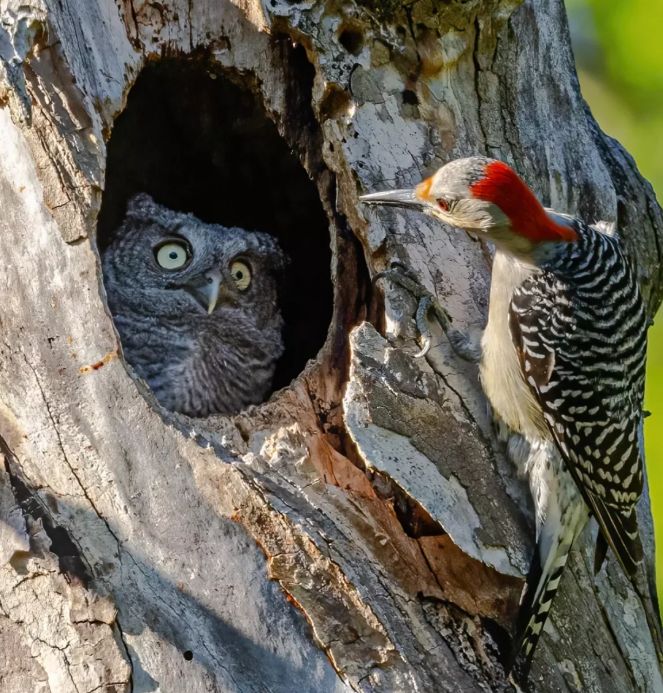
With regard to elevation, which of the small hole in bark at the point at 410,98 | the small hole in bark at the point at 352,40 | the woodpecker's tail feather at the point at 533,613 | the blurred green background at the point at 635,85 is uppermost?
the blurred green background at the point at 635,85

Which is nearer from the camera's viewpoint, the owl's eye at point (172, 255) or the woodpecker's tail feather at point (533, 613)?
the woodpecker's tail feather at point (533, 613)

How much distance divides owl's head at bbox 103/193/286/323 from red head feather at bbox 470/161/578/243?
5.61 ft

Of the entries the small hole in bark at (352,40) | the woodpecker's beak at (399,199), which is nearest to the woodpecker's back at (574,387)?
the woodpecker's beak at (399,199)

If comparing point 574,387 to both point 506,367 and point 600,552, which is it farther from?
point 600,552

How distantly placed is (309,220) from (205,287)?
65 centimetres

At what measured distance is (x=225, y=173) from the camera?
4.34 meters

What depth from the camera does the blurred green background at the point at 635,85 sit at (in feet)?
16.5

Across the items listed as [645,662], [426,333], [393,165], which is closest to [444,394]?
[426,333]

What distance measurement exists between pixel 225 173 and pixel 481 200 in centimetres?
200

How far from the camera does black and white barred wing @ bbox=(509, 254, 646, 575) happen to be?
2.76 metres

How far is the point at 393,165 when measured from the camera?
9.84ft

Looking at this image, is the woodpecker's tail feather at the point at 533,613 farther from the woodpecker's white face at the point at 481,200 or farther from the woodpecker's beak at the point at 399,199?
the woodpecker's beak at the point at 399,199

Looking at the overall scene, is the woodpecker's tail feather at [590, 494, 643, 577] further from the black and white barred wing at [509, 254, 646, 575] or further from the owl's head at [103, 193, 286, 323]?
the owl's head at [103, 193, 286, 323]

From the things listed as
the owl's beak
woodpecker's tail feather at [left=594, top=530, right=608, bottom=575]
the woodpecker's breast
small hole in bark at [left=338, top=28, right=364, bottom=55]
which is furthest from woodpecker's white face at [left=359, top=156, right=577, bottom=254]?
the owl's beak
